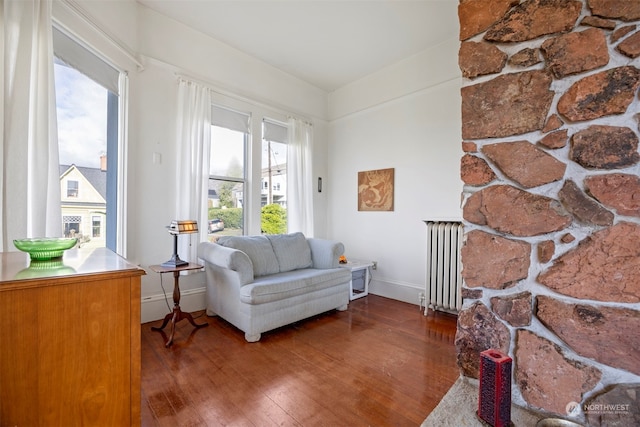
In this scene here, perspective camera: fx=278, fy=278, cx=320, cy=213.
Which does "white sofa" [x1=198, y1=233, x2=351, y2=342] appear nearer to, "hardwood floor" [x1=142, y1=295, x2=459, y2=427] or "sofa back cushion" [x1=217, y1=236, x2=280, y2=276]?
"sofa back cushion" [x1=217, y1=236, x2=280, y2=276]

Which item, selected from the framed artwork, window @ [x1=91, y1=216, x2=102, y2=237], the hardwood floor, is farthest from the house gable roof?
the framed artwork

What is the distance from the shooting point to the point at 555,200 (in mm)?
1090

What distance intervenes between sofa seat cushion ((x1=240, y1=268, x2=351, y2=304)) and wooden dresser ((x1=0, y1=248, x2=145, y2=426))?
55.7 inches

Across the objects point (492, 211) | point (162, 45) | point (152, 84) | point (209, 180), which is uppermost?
point (162, 45)

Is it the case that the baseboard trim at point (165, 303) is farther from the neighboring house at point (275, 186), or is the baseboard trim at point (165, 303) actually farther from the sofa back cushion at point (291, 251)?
the neighboring house at point (275, 186)

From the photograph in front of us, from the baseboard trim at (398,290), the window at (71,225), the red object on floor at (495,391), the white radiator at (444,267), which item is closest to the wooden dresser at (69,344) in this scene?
the red object on floor at (495,391)

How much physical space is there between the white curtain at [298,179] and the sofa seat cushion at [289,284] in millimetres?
1076

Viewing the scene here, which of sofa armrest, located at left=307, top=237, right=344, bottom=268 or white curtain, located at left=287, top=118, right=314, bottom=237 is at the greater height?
white curtain, located at left=287, top=118, right=314, bottom=237

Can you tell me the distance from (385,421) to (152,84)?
141 inches

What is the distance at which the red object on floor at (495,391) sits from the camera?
1027 millimetres

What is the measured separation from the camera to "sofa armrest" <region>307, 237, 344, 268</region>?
11.1 feet

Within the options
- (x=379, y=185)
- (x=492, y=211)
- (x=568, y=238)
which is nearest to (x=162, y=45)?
(x=379, y=185)

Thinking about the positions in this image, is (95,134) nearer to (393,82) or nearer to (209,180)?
(209,180)

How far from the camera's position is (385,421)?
1.53 meters
